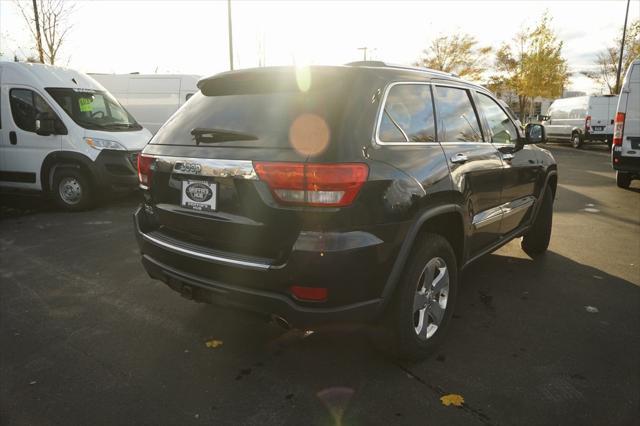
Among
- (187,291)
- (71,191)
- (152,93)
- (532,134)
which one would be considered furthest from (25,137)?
(532,134)

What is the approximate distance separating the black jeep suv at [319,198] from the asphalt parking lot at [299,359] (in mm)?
294

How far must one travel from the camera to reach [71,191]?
25.2ft

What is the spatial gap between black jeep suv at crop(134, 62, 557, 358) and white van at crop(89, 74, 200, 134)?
33.0ft

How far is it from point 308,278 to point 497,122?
2.76 m

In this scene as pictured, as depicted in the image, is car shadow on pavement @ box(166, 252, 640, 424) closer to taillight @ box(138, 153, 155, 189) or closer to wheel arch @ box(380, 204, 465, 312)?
wheel arch @ box(380, 204, 465, 312)

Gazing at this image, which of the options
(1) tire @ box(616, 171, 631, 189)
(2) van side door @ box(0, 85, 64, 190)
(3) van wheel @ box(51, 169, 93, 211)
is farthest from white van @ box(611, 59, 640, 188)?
(2) van side door @ box(0, 85, 64, 190)

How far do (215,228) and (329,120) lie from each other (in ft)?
2.86

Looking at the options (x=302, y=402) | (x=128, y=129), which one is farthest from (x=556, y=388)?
(x=128, y=129)

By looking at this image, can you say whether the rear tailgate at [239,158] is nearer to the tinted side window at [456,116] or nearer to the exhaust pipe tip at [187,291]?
the exhaust pipe tip at [187,291]

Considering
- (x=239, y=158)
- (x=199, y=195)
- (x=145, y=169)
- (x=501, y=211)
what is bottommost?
(x=501, y=211)

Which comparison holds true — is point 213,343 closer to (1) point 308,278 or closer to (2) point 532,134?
(1) point 308,278

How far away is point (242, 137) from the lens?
2.57 m

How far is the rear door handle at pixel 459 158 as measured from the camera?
310 centimetres

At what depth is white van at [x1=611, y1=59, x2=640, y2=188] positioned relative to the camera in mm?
8867
